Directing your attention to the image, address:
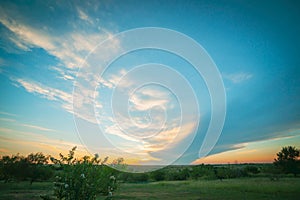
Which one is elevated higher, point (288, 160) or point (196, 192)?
point (288, 160)

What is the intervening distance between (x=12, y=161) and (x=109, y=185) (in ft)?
124

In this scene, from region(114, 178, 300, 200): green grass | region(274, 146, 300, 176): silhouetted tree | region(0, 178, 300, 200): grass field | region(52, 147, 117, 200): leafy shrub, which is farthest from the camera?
region(274, 146, 300, 176): silhouetted tree

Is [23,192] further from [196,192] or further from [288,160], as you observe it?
[288,160]

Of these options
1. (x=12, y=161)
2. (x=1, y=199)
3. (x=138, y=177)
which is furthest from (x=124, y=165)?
(x=138, y=177)

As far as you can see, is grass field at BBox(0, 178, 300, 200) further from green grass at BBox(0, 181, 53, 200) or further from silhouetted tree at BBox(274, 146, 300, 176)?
silhouetted tree at BBox(274, 146, 300, 176)

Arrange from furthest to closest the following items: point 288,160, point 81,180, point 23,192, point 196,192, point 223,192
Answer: point 288,160 → point 196,192 → point 223,192 → point 23,192 → point 81,180

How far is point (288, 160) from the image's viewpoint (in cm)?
5816

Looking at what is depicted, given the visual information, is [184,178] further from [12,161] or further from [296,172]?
[12,161]

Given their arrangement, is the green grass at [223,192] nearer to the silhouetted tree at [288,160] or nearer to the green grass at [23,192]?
the green grass at [23,192]

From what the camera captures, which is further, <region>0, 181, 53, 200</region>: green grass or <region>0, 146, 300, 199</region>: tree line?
<region>0, 181, 53, 200</region>: green grass

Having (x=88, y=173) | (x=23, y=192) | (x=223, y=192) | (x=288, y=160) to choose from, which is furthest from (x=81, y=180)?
(x=288, y=160)

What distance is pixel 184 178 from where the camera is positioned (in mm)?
66188

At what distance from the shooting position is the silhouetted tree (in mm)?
56812

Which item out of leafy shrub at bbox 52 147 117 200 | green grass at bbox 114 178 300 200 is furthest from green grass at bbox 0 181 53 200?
leafy shrub at bbox 52 147 117 200
